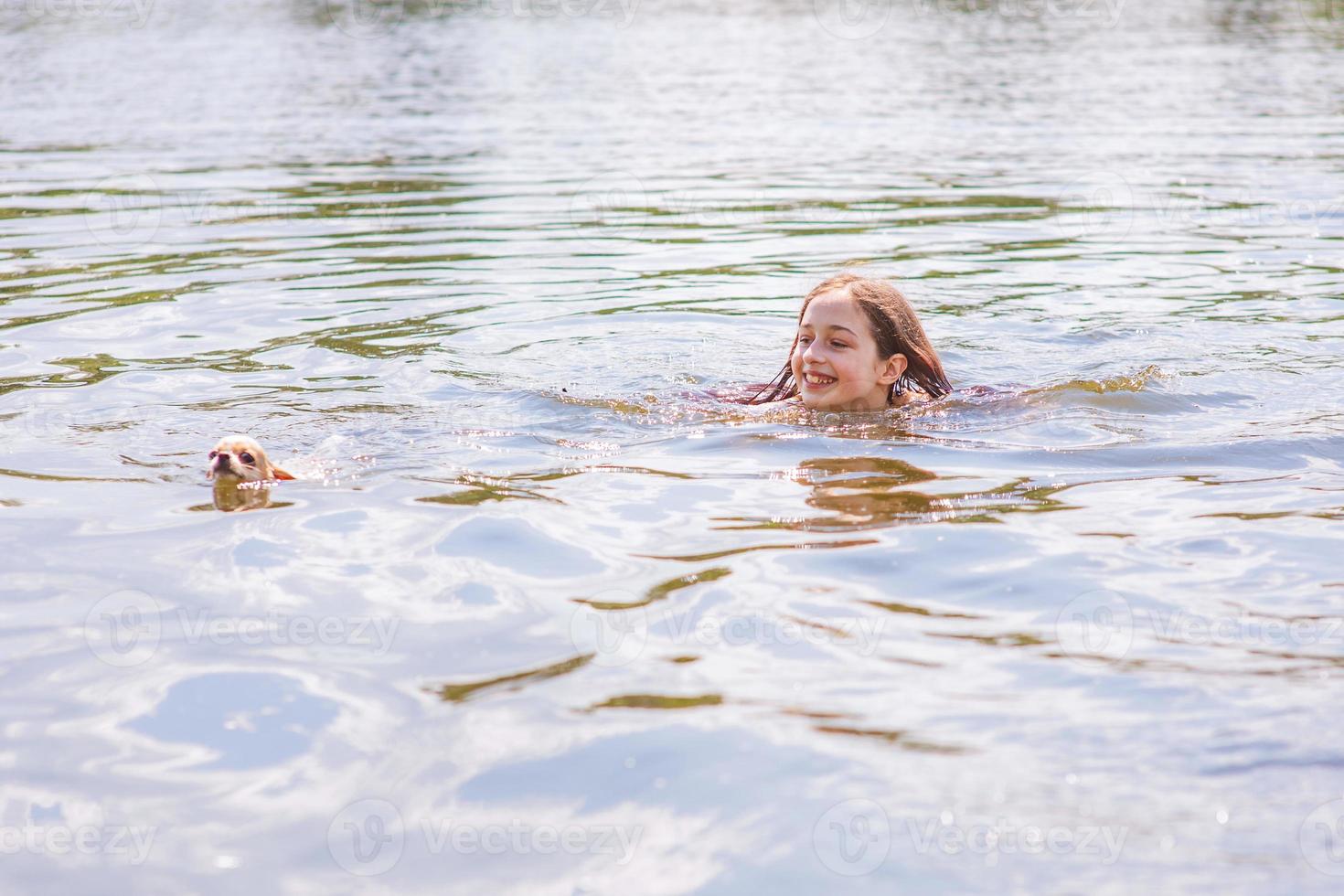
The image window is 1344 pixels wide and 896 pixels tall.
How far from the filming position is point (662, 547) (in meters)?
5.05

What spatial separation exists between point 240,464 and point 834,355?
3111 millimetres

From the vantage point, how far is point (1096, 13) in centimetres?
3506

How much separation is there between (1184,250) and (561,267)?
511 cm

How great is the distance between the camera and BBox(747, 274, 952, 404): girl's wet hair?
7.35 meters

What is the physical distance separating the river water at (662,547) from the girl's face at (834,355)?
0.83ft

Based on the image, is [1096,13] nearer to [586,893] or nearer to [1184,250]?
[1184,250]

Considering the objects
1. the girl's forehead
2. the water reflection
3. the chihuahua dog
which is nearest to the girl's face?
the girl's forehead

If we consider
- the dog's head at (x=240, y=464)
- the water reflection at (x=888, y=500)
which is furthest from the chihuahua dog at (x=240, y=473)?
the water reflection at (x=888, y=500)

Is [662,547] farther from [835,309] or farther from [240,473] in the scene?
[835,309]

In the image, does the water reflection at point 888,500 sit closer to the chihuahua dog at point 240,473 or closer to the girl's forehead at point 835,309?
the girl's forehead at point 835,309

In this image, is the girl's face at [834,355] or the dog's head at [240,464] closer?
the dog's head at [240,464]

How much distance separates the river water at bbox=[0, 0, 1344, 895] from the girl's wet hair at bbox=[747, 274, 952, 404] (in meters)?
0.25

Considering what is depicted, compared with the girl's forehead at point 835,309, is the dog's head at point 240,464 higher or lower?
lower

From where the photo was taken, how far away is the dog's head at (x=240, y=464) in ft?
18.5
